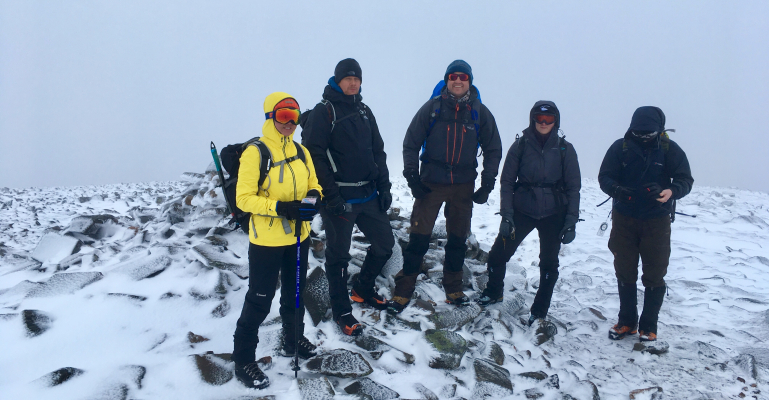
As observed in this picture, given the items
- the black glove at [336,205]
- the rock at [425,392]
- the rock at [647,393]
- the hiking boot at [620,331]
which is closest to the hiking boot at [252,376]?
the rock at [425,392]

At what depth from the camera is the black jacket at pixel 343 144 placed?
14.1 ft

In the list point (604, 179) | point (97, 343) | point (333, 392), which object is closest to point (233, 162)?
point (333, 392)

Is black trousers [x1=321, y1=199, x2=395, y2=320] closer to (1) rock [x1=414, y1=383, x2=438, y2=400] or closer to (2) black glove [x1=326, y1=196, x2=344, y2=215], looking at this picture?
(2) black glove [x1=326, y1=196, x2=344, y2=215]

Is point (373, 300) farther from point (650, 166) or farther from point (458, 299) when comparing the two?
point (650, 166)

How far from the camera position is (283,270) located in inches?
155

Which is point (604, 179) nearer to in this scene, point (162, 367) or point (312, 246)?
point (312, 246)

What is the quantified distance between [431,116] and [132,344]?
4.28m

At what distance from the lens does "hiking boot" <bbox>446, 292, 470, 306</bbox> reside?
5.56 m

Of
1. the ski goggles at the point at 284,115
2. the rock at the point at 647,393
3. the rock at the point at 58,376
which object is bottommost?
the rock at the point at 647,393

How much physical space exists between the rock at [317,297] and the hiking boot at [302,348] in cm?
50

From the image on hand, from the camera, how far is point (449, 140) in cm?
507

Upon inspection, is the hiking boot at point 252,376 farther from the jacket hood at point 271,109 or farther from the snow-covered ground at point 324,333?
the jacket hood at point 271,109

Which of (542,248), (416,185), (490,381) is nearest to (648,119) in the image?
(542,248)

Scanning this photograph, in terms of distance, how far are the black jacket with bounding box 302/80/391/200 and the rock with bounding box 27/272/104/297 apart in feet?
11.4
